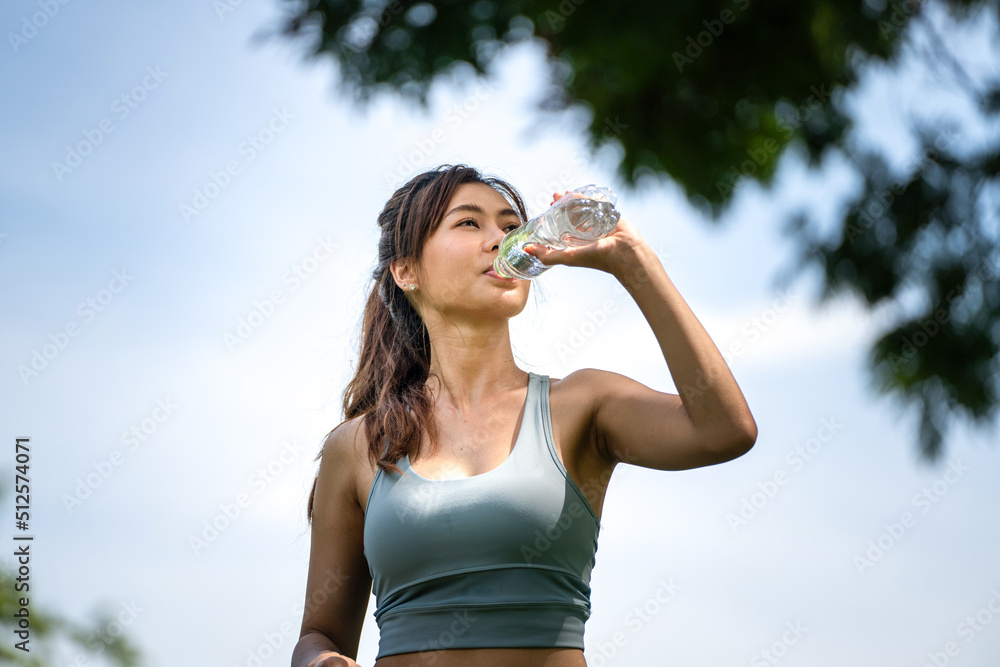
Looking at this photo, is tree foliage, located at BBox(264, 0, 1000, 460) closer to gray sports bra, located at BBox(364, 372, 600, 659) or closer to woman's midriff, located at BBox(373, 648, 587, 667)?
gray sports bra, located at BBox(364, 372, 600, 659)

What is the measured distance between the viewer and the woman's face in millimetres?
1734

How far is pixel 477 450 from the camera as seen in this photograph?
1.64 metres

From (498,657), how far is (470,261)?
0.81 meters

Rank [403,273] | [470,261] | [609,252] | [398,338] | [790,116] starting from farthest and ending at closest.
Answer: [790,116]
[398,338]
[403,273]
[470,261]
[609,252]

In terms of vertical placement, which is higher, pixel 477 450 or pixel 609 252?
pixel 609 252

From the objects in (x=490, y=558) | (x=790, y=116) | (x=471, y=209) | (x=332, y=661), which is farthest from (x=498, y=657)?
(x=790, y=116)

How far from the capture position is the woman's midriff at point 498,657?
1422 mm

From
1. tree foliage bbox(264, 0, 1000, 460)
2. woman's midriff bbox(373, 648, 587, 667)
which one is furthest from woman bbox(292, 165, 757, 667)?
tree foliage bbox(264, 0, 1000, 460)

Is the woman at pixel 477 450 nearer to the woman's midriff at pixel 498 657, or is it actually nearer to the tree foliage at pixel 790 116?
the woman's midriff at pixel 498 657

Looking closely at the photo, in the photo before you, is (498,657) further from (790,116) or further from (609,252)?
(790,116)

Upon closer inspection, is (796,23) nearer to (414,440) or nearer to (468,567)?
(414,440)

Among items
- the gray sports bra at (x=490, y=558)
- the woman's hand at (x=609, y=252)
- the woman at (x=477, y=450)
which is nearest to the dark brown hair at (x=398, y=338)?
the woman at (x=477, y=450)

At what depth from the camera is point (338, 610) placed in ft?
5.82

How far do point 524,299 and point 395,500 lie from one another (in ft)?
1.67
